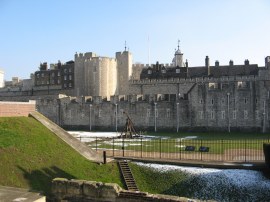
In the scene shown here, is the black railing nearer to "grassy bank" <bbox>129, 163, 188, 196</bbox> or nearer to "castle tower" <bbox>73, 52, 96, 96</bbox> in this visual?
"grassy bank" <bbox>129, 163, 188, 196</bbox>

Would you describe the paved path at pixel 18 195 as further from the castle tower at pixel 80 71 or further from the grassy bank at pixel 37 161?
the castle tower at pixel 80 71

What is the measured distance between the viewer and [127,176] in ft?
63.7

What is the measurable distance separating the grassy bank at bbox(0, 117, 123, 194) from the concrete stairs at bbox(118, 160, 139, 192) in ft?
1.07

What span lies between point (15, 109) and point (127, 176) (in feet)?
30.5

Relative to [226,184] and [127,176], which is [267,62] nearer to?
[226,184]

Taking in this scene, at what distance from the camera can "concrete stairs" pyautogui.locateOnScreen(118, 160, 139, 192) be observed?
60.7 feet

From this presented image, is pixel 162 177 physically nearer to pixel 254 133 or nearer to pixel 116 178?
pixel 116 178

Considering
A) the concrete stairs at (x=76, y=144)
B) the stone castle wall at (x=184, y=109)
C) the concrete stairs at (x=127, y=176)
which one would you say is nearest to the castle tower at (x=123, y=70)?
the stone castle wall at (x=184, y=109)

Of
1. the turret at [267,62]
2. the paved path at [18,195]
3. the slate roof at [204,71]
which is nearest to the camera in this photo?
the paved path at [18,195]

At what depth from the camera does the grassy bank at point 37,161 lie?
17.1 m

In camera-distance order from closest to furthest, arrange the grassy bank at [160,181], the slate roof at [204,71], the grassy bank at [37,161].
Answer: the grassy bank at [37,161] < the grassy bank at [160,181] < the slate roof at [204,71]

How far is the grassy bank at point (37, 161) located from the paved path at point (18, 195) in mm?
1273

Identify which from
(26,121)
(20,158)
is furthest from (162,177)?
(26,121)

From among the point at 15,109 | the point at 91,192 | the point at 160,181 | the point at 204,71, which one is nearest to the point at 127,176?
the point at 160,181
